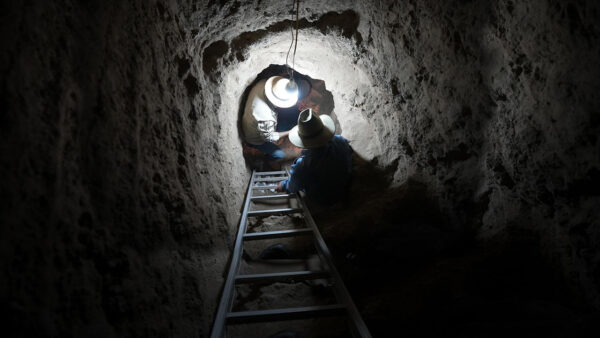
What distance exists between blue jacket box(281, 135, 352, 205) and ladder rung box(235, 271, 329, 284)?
1.35 meters

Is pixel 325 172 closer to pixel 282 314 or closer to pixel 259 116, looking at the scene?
pixel 282 314

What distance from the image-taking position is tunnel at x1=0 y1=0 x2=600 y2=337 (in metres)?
0.84

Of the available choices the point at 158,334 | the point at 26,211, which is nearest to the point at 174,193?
the point at 158,334

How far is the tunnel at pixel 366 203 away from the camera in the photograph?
2.75 feet

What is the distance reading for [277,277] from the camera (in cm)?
219

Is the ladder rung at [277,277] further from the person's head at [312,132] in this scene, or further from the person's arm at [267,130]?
the person's arm at [267,130]

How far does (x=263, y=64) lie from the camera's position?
4.43 m

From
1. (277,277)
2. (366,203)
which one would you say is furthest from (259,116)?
(277,277)

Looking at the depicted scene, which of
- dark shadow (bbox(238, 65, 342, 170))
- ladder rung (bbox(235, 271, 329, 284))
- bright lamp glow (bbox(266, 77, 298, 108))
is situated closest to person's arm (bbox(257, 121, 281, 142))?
bright lamp glow (bbox(266, 77, 298, 108))

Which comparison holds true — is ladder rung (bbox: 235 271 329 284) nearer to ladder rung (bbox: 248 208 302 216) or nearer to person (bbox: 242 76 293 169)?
ladder rung (bbox: 248 208 302 216)

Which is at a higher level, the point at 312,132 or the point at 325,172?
the point at 312,132

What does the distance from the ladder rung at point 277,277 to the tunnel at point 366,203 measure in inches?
8.2

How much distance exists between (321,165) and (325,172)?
0.34ft

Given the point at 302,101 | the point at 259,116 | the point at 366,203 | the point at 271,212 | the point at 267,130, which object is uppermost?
the point at 302,101
